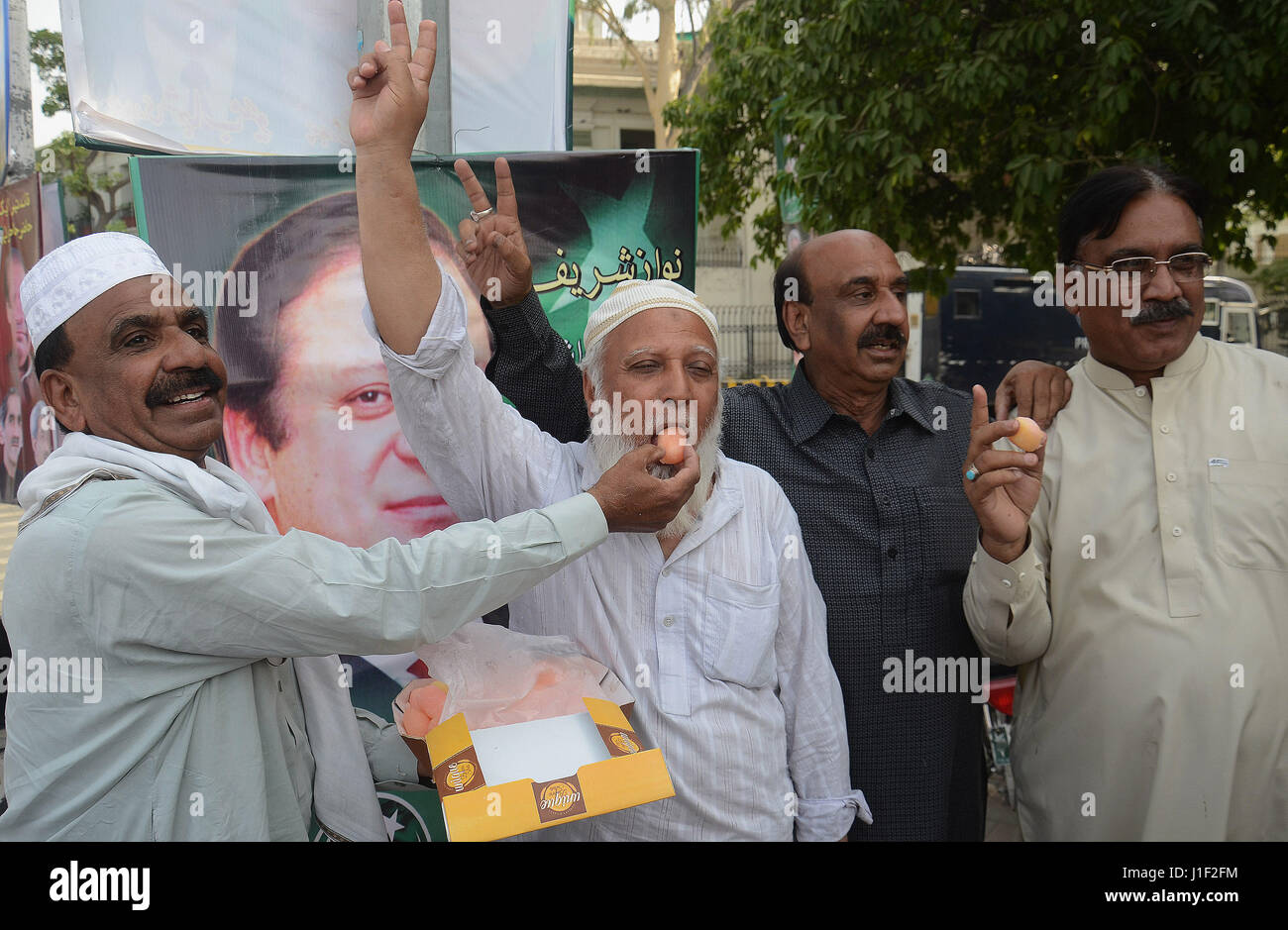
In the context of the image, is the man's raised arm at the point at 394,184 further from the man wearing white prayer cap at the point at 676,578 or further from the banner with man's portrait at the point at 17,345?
the banner with man's portrait at the point at 17,345

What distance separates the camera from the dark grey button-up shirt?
262 cm

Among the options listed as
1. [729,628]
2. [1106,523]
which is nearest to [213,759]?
[729,628]

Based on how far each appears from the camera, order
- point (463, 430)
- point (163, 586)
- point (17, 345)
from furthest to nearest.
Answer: point (17, 345) → point (463, 430) → point (163, 586)

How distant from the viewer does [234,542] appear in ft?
5.62

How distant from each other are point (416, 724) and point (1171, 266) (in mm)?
2108

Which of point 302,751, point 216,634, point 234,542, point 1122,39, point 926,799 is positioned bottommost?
point 926,799

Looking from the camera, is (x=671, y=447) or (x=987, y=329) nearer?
(x=671, y=447)

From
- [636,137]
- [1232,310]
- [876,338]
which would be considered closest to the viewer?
[876,338]

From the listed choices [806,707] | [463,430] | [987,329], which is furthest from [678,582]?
[987,329]

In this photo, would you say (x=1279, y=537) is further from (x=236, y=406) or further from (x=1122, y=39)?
(x=1122, y=39)

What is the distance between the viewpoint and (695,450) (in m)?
2.23

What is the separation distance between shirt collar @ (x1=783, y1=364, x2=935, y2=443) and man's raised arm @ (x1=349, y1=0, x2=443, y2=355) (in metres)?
1.24

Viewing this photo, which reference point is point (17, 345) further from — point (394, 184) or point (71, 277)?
point (394, 184)

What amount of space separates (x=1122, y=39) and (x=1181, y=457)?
415cm
